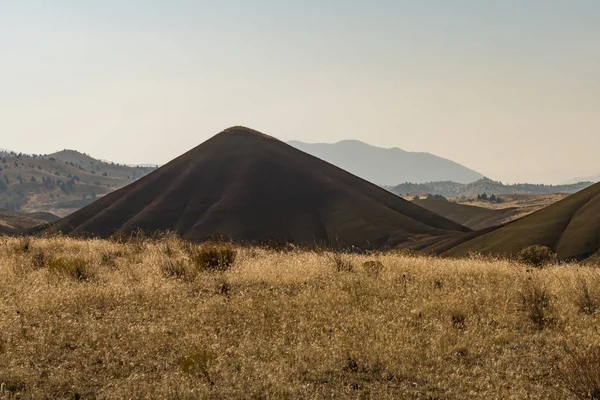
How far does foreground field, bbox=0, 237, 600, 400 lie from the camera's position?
266 inches

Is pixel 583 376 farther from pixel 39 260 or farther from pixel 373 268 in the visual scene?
pixel 39 260

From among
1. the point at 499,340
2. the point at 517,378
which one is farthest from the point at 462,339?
the point at 517,378

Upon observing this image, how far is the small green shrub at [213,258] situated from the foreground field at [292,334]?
94 cm

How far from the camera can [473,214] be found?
161500 millimetres

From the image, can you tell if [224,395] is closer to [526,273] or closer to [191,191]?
[526,273]

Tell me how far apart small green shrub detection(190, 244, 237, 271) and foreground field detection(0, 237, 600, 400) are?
94 cm

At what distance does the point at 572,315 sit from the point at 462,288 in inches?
108

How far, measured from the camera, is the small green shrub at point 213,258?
15.7 m

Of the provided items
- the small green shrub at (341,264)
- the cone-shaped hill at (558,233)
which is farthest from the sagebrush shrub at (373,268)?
the cone-shaped hill at (558,233)

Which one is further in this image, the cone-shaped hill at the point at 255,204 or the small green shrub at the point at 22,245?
the cone-shaped hill at the point at 255,204

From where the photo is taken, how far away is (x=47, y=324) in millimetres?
9023

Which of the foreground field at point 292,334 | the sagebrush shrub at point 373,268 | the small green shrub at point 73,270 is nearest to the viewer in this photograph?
the foreground field at point 292,334

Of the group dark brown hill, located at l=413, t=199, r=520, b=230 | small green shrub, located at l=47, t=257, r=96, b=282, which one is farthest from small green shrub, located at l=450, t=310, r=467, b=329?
dark brown hill, located at l=413, t=199, r=520, b=230

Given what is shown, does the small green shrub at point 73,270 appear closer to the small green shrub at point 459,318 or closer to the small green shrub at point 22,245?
the small green shrub at point 22,245
